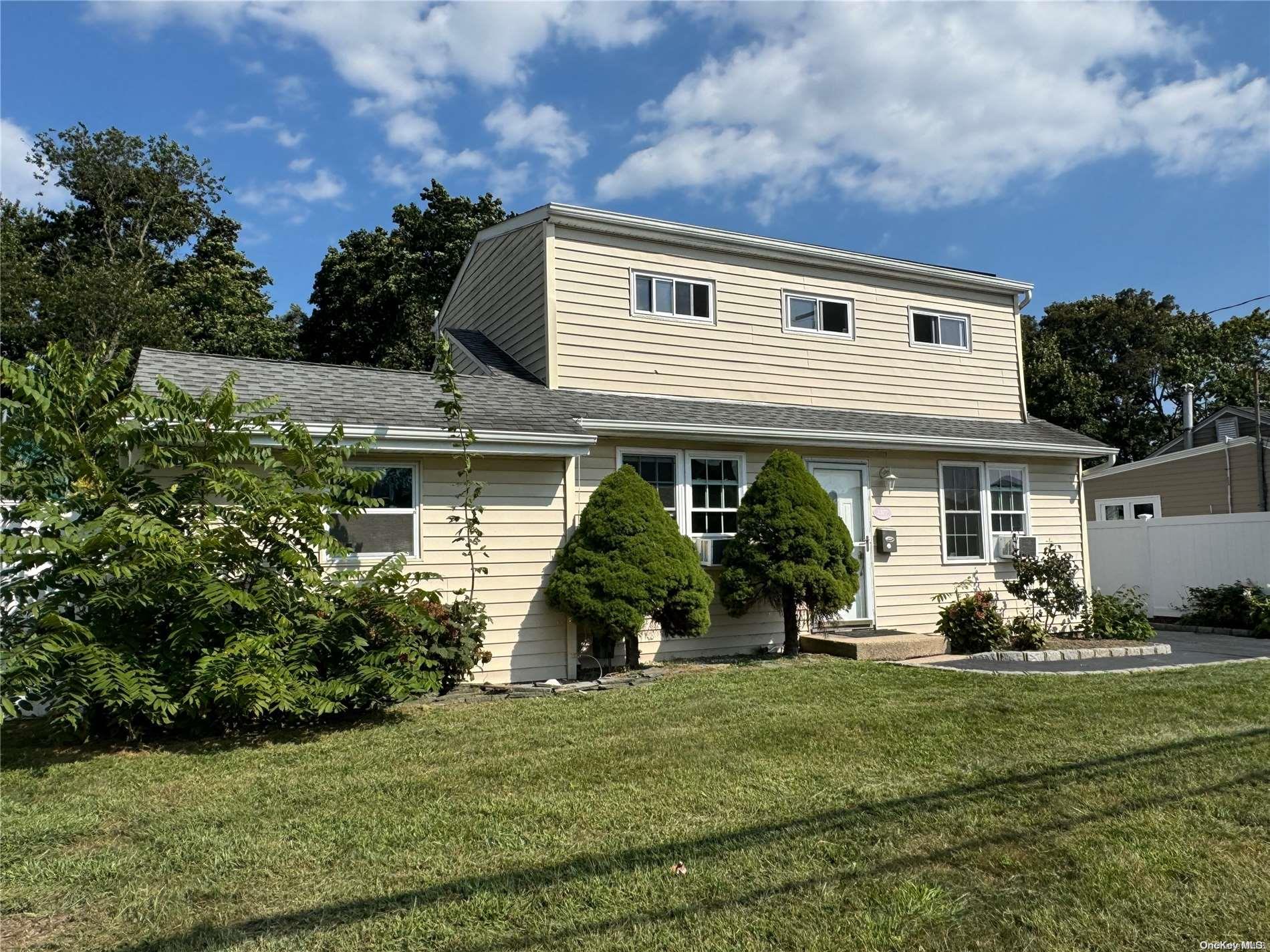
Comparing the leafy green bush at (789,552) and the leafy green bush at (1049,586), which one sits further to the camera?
the leafy green bush at (1049,586)

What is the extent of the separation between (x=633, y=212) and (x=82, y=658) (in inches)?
327

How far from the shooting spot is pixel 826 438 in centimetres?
1064

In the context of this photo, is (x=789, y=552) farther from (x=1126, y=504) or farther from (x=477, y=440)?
(x=1126, y=504)

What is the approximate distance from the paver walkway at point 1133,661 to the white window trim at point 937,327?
502cm

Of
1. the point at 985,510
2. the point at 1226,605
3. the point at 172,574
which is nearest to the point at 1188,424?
the point at 1226,605

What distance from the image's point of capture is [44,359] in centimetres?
594

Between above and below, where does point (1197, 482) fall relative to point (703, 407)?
below

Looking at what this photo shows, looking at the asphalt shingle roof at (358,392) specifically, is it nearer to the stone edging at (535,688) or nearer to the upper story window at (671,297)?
the upper story window at (671,297)

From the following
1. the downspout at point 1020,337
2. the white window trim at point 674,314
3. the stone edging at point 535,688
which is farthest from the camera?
the downspout at point 1020,337

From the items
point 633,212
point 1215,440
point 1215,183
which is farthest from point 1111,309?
point 633,212

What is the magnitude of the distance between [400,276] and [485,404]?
1974 centimetres

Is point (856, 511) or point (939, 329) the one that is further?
point (939, 329)

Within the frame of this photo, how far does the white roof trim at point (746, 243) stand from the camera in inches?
425

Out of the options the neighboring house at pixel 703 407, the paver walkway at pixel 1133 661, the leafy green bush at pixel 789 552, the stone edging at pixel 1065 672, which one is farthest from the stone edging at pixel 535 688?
the paver walkway at pixel 1133 661
